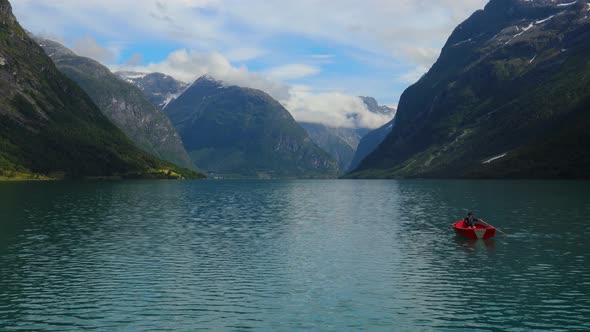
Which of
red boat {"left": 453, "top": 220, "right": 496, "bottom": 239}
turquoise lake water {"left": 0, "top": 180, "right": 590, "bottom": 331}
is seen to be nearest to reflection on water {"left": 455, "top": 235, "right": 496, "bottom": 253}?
turquoise lake water {"left": 0, "top": 180, "right": 590, "bottom": 331}

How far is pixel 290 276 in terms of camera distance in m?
60.2

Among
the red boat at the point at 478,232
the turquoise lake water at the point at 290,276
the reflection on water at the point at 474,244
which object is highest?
the red boat at the point at 478,232

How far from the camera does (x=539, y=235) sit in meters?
89.8

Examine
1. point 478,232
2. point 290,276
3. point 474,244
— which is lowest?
point 290,276

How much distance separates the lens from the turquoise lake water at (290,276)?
43.4 meters

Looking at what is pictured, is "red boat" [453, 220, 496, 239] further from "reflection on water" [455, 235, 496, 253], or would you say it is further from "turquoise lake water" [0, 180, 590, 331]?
"turquoise lake water" [0, 180, 590, 331]

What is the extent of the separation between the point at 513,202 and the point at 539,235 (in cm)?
7394

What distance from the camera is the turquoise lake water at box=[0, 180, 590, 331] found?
43375mm

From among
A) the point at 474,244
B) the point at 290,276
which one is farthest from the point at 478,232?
Answer: the point at 290,276

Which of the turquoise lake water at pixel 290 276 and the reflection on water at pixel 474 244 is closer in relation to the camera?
the turquoise lake water at pixel 290 276

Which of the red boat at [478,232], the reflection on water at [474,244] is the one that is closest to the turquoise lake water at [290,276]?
the reflection on water at [474,244]

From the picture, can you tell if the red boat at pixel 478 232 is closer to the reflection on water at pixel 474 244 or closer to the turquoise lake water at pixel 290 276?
the reflection on water at pixel 474 244

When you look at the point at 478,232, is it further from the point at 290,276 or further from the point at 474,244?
the point at 290,276

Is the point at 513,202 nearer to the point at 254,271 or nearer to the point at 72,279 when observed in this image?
the point at 254,271
